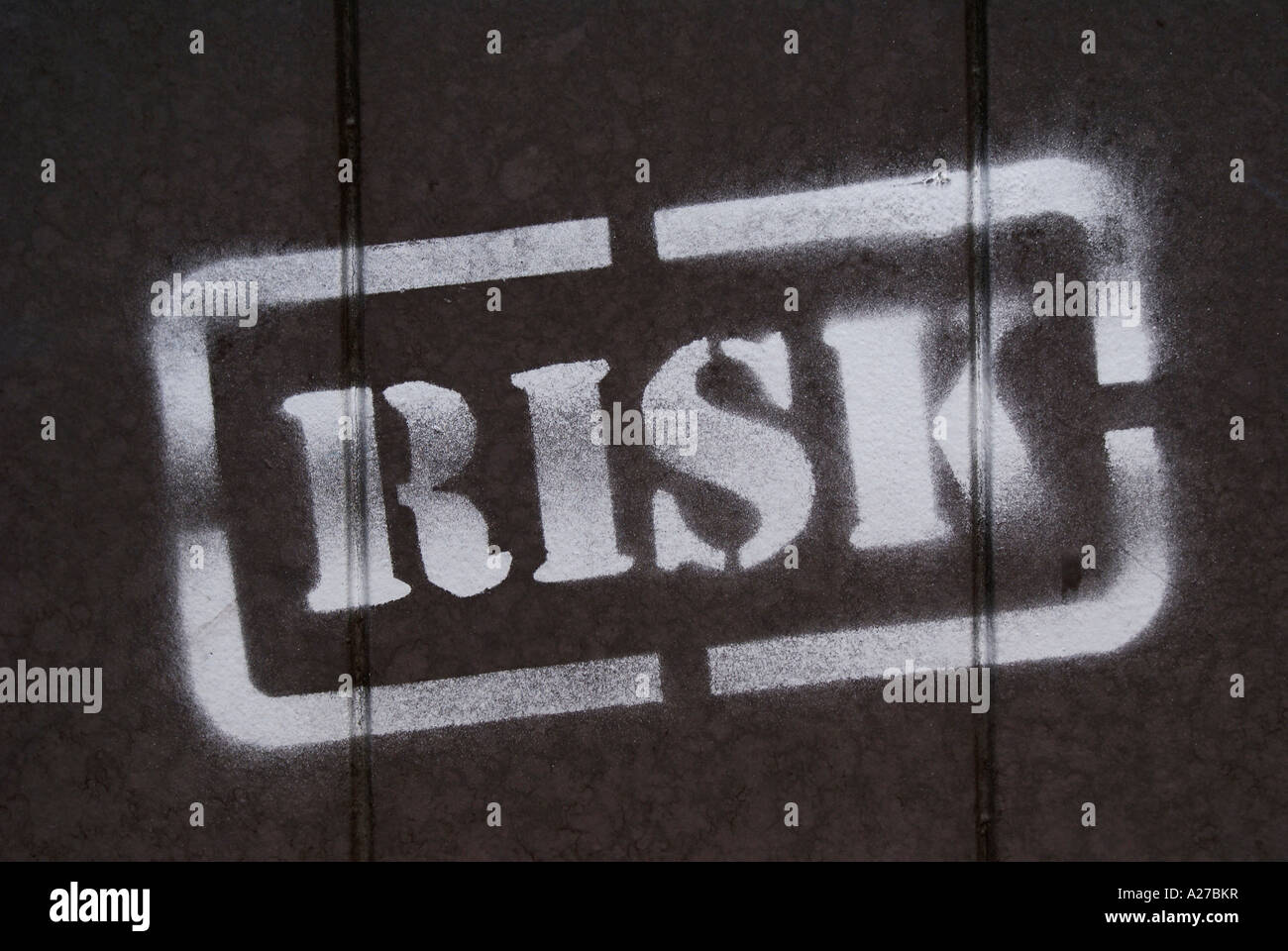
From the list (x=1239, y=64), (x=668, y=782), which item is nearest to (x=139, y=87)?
(x=668, y=782)

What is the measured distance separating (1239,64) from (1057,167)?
616mm

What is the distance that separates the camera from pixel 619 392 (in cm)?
241

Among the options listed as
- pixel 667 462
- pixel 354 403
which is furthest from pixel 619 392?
pixel 354 403

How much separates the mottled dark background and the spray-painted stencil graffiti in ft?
0.16

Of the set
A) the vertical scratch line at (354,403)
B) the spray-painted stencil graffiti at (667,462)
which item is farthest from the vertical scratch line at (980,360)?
the vertical scratch line at (354,403)

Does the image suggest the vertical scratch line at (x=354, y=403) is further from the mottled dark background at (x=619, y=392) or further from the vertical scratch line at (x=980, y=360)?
the vertical scratch line at (x=980, y=360)

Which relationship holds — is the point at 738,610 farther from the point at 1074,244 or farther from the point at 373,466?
the point at 1074,244

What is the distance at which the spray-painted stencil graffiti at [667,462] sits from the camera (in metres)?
2.39

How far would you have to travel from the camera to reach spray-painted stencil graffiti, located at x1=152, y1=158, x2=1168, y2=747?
7.83 ft

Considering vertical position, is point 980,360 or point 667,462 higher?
point 980,360

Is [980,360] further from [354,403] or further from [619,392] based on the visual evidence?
[354,403]

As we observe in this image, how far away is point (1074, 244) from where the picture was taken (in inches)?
93.8

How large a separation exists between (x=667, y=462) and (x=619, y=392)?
0.25 meters

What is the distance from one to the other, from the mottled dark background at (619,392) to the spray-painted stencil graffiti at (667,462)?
0.16 feet
